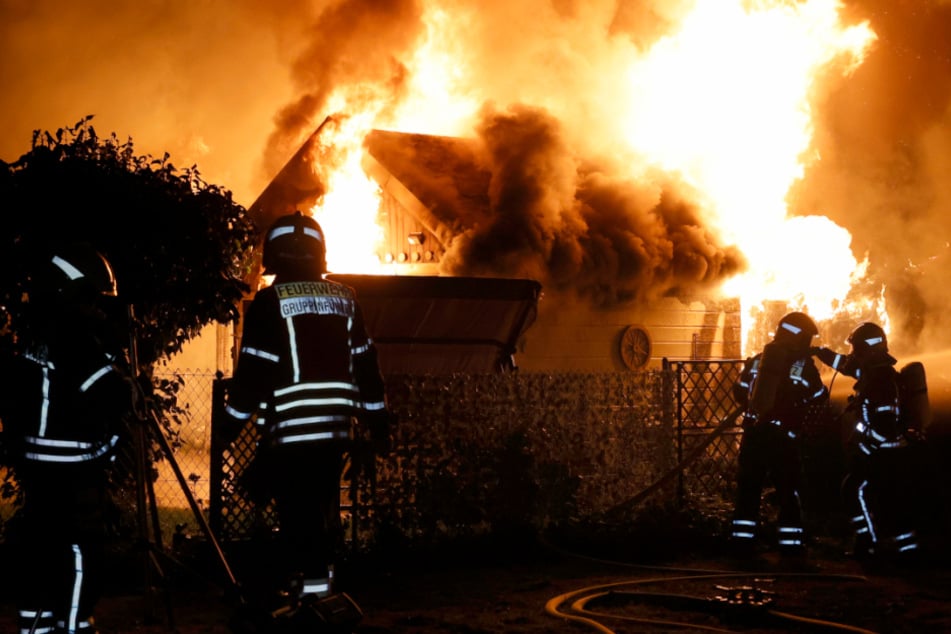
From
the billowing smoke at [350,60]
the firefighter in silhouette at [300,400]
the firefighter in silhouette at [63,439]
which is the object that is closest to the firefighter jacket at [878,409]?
the firefighter in silhouette at [300,400]

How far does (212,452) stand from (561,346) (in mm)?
8876

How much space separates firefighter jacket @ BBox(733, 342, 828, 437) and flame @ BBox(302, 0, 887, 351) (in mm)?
9423

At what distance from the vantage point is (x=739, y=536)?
9555 mm

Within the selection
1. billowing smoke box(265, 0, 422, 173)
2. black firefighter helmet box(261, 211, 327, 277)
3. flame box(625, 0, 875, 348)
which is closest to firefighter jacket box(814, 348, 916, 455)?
black firefighter helmet box(261, 211, 327, 277)

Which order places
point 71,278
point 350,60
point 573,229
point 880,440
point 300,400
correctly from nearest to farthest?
point 71,278 < point 300,400 < point 880,440 < point 573,229 < point 350,60

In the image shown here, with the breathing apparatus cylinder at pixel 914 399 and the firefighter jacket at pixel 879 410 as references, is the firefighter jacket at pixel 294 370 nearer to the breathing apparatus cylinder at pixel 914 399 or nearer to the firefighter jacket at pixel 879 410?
the firefighter jacket at pixel 879 410

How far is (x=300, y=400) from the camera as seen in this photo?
537 cm

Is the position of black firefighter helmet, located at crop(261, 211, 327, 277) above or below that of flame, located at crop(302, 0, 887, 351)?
below

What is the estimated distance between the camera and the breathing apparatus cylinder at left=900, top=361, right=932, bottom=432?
30.4 feet

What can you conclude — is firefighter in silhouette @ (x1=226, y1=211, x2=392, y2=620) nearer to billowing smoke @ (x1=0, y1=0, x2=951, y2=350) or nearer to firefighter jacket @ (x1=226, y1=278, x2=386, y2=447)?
firefighter jacket @ (x1=226, y1=278, x2=386, y2=447)

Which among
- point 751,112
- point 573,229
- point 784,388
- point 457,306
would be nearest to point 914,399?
point 784,388

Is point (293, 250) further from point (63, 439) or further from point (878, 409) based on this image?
point (878, 409)

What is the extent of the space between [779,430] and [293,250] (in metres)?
5.63

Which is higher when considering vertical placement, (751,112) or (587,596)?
(751,112)
